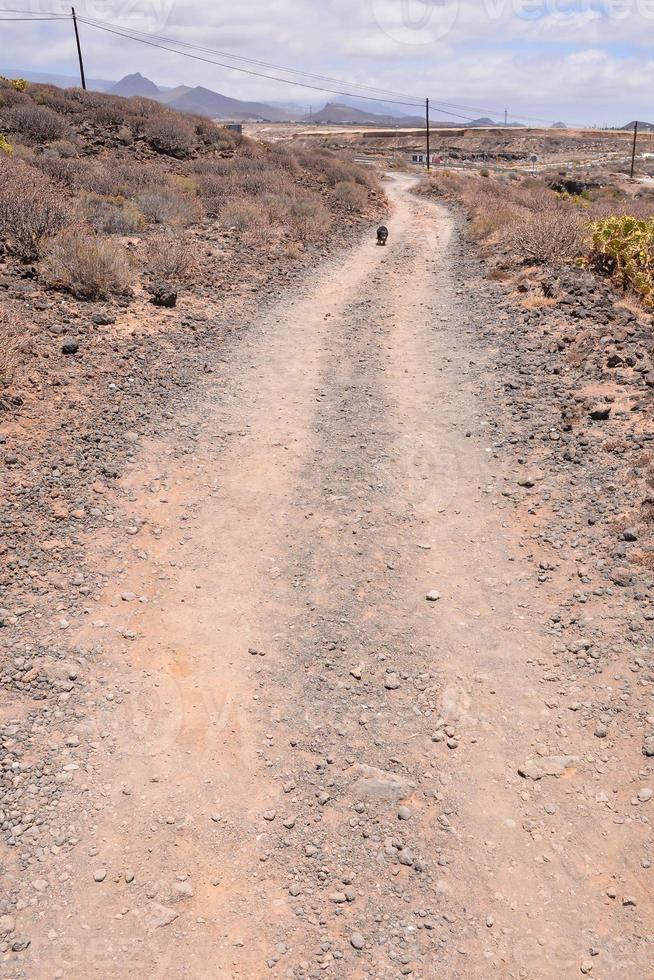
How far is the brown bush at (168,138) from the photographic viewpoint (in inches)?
1134

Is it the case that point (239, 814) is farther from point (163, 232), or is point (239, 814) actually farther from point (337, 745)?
point (163, 232)

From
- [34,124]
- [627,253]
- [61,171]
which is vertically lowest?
[627,253]

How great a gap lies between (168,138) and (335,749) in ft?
100

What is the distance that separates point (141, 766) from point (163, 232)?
48.8ft

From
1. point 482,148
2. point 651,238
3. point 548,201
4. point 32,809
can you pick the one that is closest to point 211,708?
point 32,809

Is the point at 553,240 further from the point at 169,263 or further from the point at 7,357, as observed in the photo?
the point at 7,357

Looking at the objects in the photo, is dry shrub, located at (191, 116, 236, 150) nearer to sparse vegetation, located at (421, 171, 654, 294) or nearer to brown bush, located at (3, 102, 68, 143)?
brown bush, located at (3, 102, 68, 143)

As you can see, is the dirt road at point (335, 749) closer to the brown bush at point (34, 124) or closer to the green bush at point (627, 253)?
the green bush at point (627, 253)

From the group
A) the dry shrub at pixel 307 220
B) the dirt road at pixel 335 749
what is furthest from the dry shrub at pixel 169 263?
the dirt road at pixel 335 749

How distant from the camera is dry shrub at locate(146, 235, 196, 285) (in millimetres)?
13609

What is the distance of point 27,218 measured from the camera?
11.9 meters

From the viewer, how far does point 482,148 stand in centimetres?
10000

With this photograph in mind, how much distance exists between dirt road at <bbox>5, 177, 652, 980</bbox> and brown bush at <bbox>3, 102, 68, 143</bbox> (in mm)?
22994

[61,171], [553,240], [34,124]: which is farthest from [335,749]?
[34,124]
